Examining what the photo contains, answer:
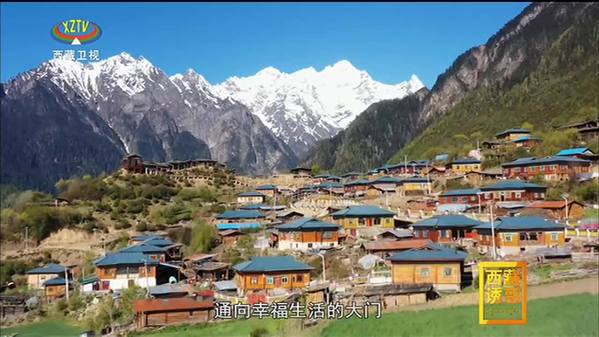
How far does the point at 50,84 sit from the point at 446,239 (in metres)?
151

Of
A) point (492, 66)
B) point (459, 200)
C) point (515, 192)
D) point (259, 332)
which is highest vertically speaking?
point (492, 66)

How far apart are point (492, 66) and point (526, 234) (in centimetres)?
14004

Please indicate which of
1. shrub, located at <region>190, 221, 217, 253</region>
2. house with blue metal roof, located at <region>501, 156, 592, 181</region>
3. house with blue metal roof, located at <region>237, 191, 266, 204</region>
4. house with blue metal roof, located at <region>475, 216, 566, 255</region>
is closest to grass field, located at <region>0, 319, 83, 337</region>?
shrub, located at <region>190, 221, 217, 253</region>

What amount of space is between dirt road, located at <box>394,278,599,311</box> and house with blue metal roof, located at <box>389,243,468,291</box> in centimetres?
372

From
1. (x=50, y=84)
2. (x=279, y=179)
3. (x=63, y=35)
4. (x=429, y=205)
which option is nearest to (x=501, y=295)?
(x=63, y=35)

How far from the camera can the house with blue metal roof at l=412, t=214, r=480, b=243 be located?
4222 centimetres

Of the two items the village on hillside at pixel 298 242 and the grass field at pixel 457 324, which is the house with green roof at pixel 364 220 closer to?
the village on hillside at pixel 298 242

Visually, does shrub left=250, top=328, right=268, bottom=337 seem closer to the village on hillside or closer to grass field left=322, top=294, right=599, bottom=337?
the village on hillside

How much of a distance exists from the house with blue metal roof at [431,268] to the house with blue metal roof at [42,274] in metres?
32.1

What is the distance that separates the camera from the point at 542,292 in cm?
2573

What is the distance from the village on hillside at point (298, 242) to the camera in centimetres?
3183

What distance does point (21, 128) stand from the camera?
17875cm

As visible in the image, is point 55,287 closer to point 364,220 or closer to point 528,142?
point 364,220

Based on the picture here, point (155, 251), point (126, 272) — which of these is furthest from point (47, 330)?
point (155, 251)
